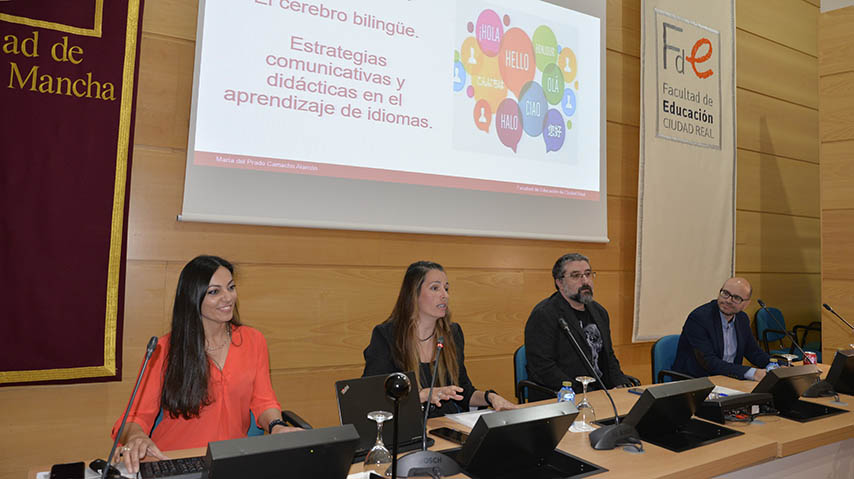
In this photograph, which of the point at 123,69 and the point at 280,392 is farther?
the point at 280,392

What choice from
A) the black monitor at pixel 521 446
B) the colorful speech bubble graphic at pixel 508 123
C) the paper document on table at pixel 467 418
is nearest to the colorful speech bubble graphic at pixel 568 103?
the colorful speech bubble graphic at pixel 508 123

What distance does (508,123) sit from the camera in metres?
3.61

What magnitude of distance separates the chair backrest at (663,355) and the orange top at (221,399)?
7.51 feet

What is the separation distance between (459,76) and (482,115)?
0.90 ft

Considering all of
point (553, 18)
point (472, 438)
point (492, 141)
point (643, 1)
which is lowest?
point (472, 438)

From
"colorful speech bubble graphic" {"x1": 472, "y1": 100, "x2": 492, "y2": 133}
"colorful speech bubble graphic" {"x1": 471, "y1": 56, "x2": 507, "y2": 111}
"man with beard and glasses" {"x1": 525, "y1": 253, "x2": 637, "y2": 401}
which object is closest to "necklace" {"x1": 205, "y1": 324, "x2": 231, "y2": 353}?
"man with beard and glasses" {"x1": 525, "y1": 253, "x2": 637, "y2": 401}

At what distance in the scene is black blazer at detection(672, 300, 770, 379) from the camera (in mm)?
3293

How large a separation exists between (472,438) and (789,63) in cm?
562

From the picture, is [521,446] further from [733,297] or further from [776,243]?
[776,243]

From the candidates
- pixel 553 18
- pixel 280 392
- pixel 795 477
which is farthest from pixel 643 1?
pixel 280 392

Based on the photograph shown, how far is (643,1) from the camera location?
4.26 meters

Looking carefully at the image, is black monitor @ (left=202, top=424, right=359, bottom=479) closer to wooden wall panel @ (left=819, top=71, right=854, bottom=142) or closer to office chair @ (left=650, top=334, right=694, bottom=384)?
office chair @ (left=650, top=334, right=694, bottom=384)

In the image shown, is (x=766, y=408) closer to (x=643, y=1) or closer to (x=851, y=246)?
(x=851, y=246)

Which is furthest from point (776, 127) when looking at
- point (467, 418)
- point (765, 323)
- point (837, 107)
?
point (467, 418)
